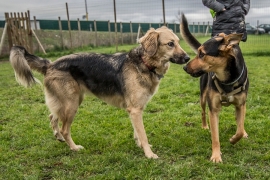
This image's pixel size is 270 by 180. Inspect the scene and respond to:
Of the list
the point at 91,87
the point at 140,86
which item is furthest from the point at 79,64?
the point at 140,86

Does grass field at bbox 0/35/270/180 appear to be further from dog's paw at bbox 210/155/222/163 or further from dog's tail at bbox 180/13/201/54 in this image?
dog's tail at bbox 180/13/201/54

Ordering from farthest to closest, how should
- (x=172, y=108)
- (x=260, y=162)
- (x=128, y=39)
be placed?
(x=128, y=39)
(x=172, y=108)
(x=260, y=162)

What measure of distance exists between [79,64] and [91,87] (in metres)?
0.38

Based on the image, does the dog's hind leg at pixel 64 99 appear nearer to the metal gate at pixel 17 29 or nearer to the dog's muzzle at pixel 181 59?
the dog's muzzle at pixel 181 59

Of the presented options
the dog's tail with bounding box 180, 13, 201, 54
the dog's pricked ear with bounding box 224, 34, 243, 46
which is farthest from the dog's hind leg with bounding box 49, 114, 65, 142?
the dog's pricked ear with bounding box 224, 34, 243, 46

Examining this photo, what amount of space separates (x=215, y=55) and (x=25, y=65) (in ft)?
8.75

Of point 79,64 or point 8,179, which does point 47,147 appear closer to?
point 8,179

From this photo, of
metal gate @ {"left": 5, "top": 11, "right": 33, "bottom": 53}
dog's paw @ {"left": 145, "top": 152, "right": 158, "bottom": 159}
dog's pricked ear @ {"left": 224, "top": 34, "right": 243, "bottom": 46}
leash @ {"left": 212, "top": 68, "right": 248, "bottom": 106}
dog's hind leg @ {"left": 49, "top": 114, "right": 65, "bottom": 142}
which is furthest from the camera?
metal gate @ {"left": 5, "top": 11, "right": 33, "bottom": 53}

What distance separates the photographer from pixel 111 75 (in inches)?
161

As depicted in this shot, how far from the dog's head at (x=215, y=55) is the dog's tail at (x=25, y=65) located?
2.19m

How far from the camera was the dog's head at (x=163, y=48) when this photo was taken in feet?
12.6

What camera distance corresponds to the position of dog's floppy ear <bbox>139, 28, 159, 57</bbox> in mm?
3832

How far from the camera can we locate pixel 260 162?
3.45 m

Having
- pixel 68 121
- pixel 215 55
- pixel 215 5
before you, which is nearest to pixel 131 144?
pixel 68 121
